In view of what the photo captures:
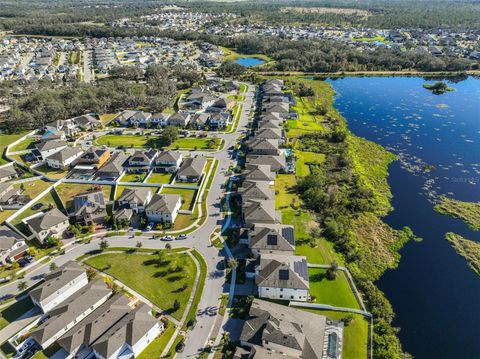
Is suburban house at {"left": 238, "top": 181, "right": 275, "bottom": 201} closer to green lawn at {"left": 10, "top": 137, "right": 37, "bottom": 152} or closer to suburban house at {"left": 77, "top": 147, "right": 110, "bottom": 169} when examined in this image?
suburban house at {"left": 77, "top": 147, "right": 110, "bottom": 169}

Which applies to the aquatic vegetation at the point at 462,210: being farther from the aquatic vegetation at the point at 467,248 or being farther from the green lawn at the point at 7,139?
the green lawn at the point at 7,139

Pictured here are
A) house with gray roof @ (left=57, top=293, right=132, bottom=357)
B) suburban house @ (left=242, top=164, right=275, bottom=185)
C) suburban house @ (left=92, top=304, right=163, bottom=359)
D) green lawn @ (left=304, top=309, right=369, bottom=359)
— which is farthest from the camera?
suburban house @ (left=242, top=164, right=275, bottom=185)

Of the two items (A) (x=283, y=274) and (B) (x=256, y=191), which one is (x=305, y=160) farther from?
(A) (x=283, y=274)

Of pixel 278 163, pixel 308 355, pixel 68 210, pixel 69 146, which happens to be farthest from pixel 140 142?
pixel 308 355

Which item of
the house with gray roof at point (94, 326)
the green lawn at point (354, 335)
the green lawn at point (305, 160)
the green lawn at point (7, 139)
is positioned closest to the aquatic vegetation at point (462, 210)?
the green lawn at point (305, 160)

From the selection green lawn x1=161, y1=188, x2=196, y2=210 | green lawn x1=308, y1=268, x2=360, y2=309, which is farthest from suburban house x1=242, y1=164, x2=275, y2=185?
green lawn x1=308, y1=268, x2=360, y2=309

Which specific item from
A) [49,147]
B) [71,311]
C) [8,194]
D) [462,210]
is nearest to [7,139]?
[49,147]
